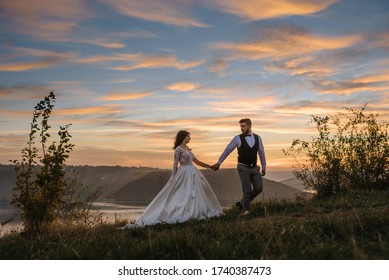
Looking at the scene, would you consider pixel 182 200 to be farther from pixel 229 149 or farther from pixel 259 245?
pixel 259 245

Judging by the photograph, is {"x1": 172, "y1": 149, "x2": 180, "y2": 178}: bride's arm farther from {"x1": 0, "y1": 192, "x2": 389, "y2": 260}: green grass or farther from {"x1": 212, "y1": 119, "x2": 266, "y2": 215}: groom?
{"x1": 0, "y1": 192, "x2": 389, "y2": 260}: green grass

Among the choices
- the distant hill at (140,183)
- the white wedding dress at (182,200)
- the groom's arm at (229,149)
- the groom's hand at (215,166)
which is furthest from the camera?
the distant hill at (140,183)

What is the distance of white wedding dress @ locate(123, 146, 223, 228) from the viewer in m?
11.5

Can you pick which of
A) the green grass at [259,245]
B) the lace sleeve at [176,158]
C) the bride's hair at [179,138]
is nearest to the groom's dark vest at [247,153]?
the bride's hair at [179,138]

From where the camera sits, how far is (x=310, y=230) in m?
Answer: 6.84

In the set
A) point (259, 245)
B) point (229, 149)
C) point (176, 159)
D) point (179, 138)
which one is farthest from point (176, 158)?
point (259, 245)

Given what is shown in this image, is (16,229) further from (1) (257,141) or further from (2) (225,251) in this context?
(2) (225,251)

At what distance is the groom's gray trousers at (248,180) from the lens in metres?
12.4

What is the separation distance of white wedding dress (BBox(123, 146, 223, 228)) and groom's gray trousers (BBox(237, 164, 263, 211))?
0.88 metres

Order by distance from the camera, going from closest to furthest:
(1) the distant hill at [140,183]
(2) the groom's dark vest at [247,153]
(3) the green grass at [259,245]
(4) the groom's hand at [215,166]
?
(3) the green grass at [259,245] → (2) the groom's dark vest at [247,153] → (4) the groom's hand at [215,166] → (1) the distant hill at [140,183]

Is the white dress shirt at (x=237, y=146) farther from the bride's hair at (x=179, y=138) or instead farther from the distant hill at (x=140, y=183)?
the distant hill at (x=140, y=183)

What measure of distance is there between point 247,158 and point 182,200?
7.53ft
